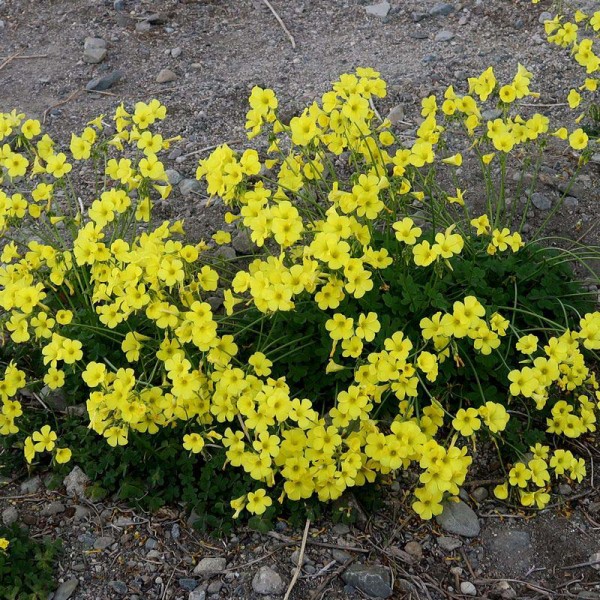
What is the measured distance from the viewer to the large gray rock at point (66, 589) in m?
2.88

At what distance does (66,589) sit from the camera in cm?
289

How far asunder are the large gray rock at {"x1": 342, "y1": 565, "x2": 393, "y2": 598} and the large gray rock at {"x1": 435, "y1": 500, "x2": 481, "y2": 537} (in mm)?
313

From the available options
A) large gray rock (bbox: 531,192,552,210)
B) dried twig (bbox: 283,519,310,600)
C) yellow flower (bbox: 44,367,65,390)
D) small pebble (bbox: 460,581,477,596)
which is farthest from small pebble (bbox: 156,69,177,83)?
small pebble (bbox: 460,581,477,596)

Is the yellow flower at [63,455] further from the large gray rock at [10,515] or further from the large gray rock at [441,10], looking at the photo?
the large gray rock at [441,10]

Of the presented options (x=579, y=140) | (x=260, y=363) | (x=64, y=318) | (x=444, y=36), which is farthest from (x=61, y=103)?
(x=579, y=140)

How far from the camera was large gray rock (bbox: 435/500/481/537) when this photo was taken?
3074mm

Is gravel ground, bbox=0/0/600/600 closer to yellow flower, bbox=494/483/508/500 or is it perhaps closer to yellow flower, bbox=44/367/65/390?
yellow flower, bbox=494/483/508/500

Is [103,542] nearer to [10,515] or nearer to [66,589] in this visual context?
[66,589]

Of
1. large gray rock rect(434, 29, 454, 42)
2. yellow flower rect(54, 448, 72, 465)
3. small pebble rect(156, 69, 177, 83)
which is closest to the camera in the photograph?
yellow flower rect(54, 448, 72, 465)

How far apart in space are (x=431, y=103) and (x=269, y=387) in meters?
1.48

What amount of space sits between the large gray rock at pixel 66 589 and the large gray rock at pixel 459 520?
4.42ft

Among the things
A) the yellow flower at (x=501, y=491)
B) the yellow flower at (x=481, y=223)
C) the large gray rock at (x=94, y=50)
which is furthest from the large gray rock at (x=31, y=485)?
the large gray rock at (x=94, y=50)

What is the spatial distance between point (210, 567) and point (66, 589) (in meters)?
0.51

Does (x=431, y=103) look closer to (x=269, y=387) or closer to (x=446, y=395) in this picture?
(x=446, y=395)
